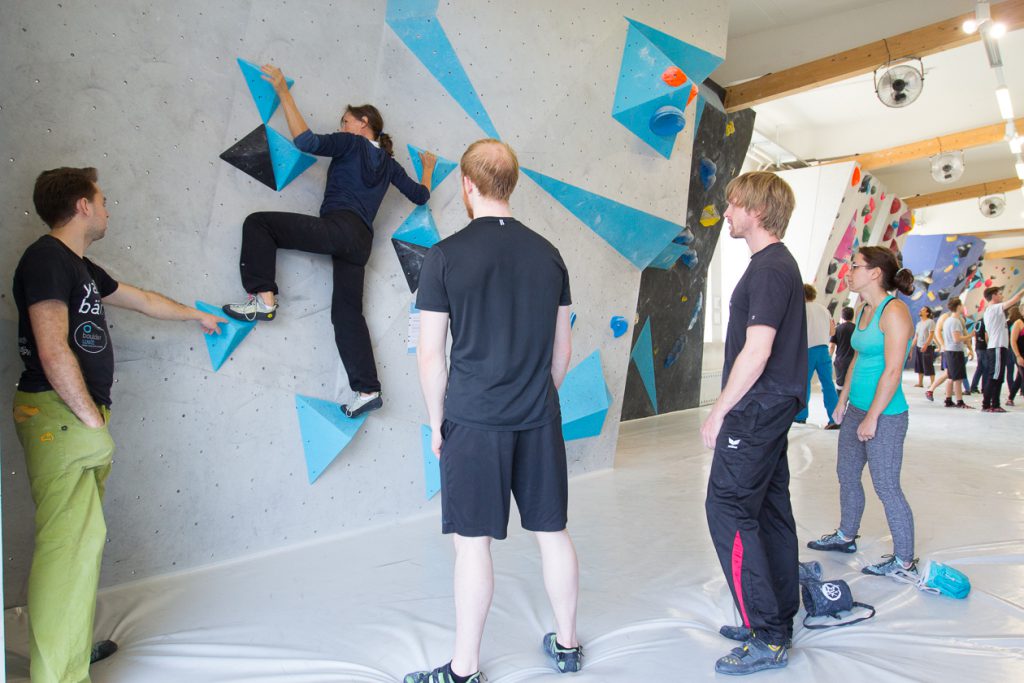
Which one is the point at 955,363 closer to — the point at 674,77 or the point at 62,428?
the point at 674,77

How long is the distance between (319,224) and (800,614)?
229 cm

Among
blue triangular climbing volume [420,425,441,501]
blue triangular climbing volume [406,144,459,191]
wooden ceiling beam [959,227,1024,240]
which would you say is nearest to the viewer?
blue triangular climbing volume [406,144,459,191]

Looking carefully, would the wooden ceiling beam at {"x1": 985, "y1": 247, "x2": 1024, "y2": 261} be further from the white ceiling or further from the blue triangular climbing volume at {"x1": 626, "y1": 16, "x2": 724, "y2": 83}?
the blue triangular climbing volume at {"x1": 626, "y1": 16, "x2": 724, "y2": 83}

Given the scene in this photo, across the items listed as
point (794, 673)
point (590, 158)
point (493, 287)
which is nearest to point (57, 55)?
point (493, 287)

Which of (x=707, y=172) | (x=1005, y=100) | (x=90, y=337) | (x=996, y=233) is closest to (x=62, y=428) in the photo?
(x=90, y=337)

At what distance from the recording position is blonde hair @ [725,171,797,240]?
1.95 m

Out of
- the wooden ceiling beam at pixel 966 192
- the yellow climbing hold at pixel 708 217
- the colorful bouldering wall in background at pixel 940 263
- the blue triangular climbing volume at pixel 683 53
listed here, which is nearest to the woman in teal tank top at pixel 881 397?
the blue triangular climbing volume at pixel 683 53

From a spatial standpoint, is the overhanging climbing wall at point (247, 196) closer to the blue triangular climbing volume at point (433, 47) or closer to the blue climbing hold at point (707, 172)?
the blue triangular climbing volume at point (433, 47)

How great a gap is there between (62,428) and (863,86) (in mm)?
8927

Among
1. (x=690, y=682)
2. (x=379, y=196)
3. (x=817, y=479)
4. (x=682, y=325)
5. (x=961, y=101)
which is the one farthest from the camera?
(x=961, y=101)

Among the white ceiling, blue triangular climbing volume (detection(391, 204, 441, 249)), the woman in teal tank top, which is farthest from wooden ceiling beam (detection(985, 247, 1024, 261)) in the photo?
blue triangular climbing volume (detection(391, 204, 441, 249))

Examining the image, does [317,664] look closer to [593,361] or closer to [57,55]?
[57,55]

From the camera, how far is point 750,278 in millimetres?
1898

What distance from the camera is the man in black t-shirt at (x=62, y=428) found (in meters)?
1.64
